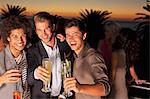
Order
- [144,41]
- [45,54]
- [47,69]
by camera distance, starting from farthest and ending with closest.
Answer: [144,41] → [45,54] → [47,69]

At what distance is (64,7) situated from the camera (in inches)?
60.4

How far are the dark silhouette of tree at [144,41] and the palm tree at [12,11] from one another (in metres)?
0.55

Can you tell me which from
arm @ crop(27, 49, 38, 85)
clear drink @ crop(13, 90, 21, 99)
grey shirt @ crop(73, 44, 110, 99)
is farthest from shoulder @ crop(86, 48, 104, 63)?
clear drink @ crop(13, 90, 21, 99)

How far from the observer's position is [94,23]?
1.57 m

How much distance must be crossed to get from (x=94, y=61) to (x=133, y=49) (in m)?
0.21

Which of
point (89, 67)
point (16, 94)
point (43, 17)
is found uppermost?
point (43, 17)

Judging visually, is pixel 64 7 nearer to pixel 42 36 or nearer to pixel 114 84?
pixel 42 36

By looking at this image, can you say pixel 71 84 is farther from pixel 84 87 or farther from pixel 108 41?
pixel 108 41

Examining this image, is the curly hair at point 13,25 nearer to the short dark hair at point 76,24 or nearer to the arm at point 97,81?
the short dark hair at point 76,24

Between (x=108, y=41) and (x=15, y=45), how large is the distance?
1.42 ft

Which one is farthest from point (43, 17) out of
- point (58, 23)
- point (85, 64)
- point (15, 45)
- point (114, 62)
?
point (114, 62)

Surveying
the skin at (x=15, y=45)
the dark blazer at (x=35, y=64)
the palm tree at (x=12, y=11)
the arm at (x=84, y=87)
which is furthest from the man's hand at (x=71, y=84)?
the palm tree at (x=12, y=11)

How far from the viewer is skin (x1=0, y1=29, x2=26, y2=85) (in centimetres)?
148

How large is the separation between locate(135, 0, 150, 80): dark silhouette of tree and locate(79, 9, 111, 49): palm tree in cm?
18
